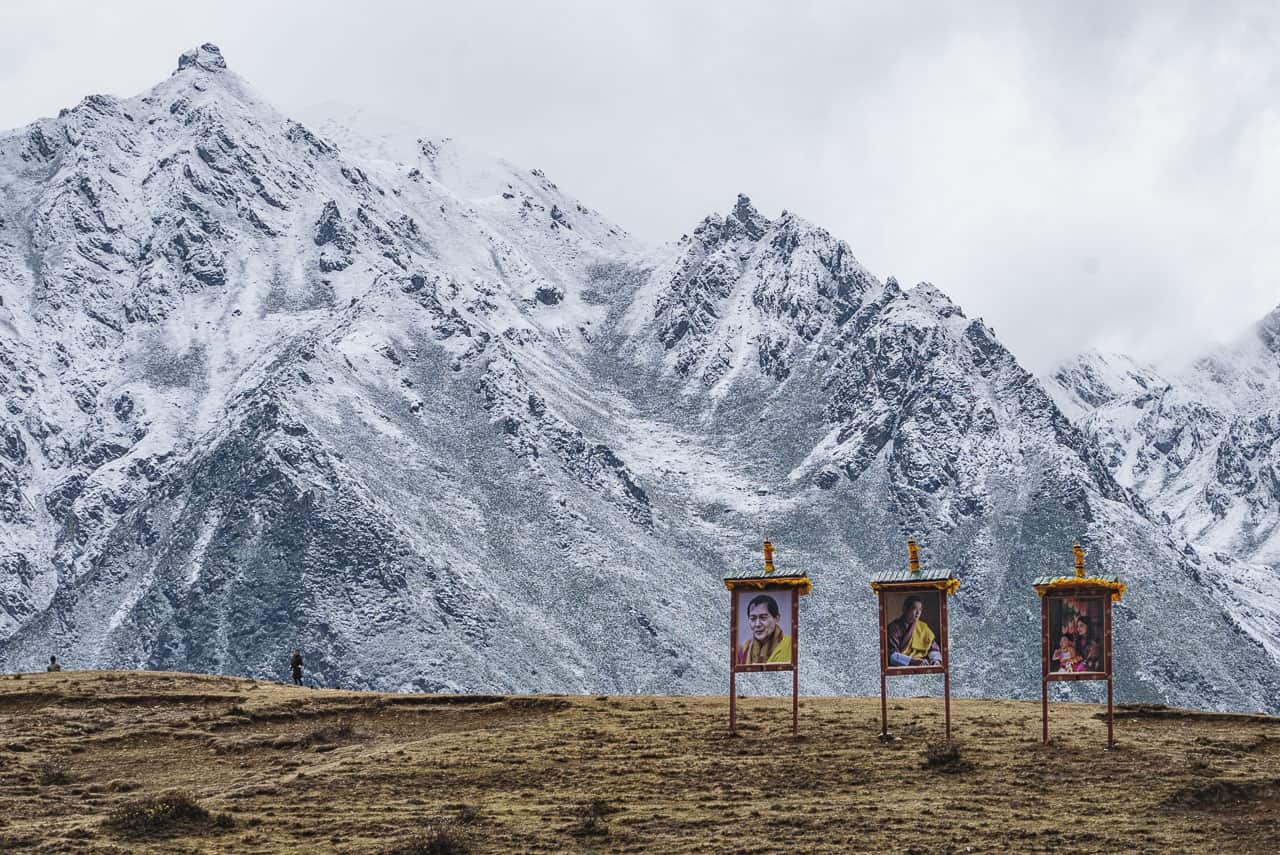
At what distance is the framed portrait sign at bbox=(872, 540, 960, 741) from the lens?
6241 cm

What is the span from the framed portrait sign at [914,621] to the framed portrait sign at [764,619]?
10.1ft

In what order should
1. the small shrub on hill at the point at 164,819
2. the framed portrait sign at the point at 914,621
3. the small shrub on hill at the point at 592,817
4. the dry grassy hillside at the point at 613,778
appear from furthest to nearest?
the framed portrait sign at the point at 914,621, the small shrub on hill at the point at 164,819, the small shrub on hill at the point at 592,817, the dry grassy hillside at the point at 613,778

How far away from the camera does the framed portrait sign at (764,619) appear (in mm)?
64500

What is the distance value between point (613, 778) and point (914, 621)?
11.4m

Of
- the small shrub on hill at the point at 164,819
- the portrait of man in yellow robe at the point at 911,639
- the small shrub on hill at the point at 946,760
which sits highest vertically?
the portrait of man in yellow robe at the point at 911,639

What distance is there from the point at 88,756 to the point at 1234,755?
120ft

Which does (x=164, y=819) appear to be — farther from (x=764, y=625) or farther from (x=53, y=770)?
(x=764, y=625)

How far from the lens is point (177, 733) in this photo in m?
68.6

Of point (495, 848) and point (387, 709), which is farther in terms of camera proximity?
point (387, 709)

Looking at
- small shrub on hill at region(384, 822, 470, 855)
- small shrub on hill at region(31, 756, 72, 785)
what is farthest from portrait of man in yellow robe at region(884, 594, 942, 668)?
small shrub on hill at region(31, 756, 72, 785)

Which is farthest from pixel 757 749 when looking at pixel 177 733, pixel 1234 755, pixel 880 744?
pixel 177 733

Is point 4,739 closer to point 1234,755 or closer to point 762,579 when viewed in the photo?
point 762,579

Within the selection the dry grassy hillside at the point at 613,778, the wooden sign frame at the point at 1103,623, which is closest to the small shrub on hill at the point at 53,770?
the dry grassy hillside at the point at 613,778

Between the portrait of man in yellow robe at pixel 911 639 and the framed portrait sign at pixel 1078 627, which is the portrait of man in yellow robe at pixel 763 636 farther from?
the framed portrait sign at pixel 1078 627
